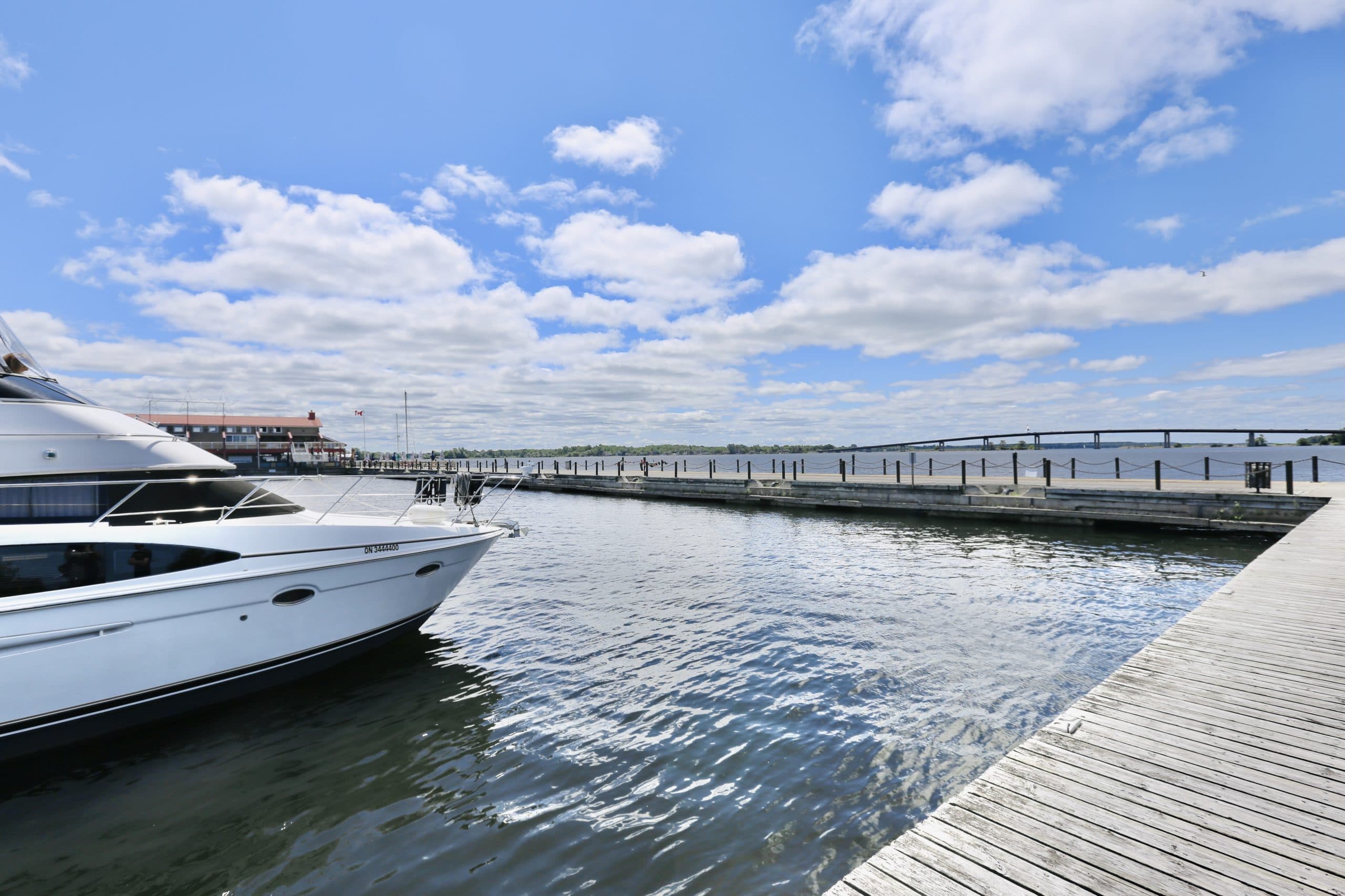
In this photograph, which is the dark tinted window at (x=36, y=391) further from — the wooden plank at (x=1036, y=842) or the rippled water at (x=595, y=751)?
the wooden plank at (x=1036, y=842)

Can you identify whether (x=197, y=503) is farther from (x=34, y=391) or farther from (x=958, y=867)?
(x=958, y=867)

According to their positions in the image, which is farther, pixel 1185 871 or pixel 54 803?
pixel 54 803

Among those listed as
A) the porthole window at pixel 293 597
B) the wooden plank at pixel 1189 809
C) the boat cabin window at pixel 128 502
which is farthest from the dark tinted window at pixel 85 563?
the wooden plank at pixel 1189 809

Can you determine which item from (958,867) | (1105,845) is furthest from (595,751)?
(1105,845)

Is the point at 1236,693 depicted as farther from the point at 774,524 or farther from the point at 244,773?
the point at 774,524

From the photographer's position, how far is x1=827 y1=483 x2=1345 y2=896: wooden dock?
9.91 feet

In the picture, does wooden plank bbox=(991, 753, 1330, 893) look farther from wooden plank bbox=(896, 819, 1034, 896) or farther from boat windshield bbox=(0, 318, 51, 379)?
boat windshield bbox=(0, 318, 51, 379)

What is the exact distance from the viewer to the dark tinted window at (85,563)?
243 inches

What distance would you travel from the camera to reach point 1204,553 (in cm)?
1575

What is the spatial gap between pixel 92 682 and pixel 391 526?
3.37 metres

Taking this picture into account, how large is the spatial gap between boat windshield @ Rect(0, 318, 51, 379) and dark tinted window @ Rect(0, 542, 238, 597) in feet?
11.6

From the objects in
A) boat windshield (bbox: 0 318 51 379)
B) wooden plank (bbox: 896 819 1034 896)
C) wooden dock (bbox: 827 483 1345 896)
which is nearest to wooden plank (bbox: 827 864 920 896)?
wooden dock (bbox: 827 483 1345 896)

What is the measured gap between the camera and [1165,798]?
368 centimetres

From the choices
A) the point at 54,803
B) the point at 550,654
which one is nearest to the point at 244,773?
the point at 54,803
